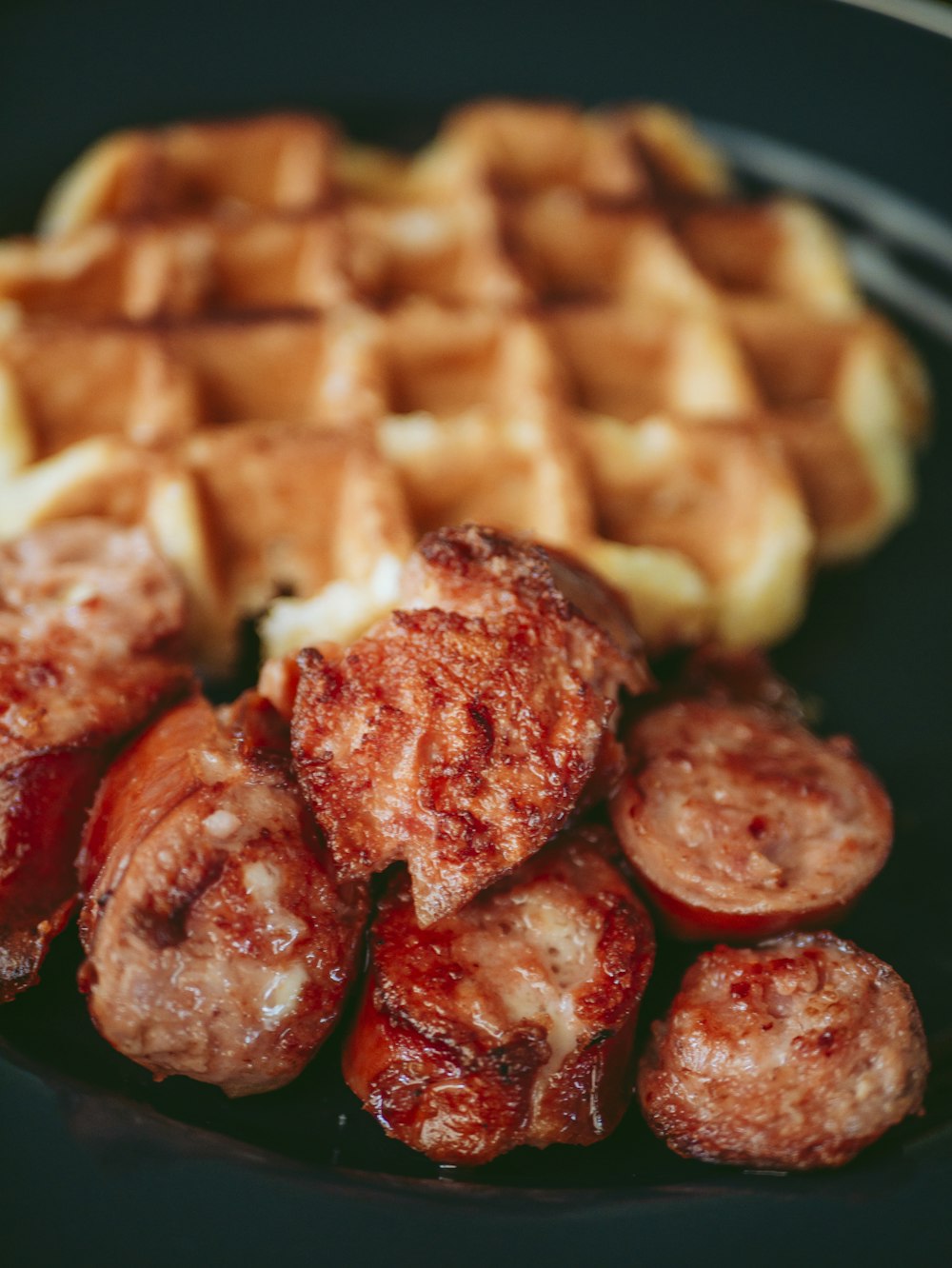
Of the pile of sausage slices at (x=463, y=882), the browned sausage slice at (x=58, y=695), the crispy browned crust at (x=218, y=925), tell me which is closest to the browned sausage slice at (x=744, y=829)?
the pile of sausage slices at (x=463, y=882)

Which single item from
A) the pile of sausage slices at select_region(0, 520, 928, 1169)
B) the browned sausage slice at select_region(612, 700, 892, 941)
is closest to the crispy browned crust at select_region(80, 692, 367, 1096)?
the pile of sausage slices at select_region(0, 520, 928, 1169)

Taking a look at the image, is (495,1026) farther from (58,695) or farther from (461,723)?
(58,695)

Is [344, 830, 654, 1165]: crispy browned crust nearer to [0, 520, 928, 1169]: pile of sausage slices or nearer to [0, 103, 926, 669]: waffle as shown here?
[0, 520, 928, 1169]: pile of sausage slices

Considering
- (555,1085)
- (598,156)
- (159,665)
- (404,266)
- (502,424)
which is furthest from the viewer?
(598,156)

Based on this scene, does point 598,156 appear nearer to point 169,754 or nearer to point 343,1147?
point 169,754

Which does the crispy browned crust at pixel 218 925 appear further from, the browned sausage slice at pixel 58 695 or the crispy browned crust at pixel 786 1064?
the crispy browned crust at pixel 786 1064

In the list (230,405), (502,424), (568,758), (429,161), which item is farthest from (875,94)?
(568,758)

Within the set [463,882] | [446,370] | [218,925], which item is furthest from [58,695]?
[446,370]
